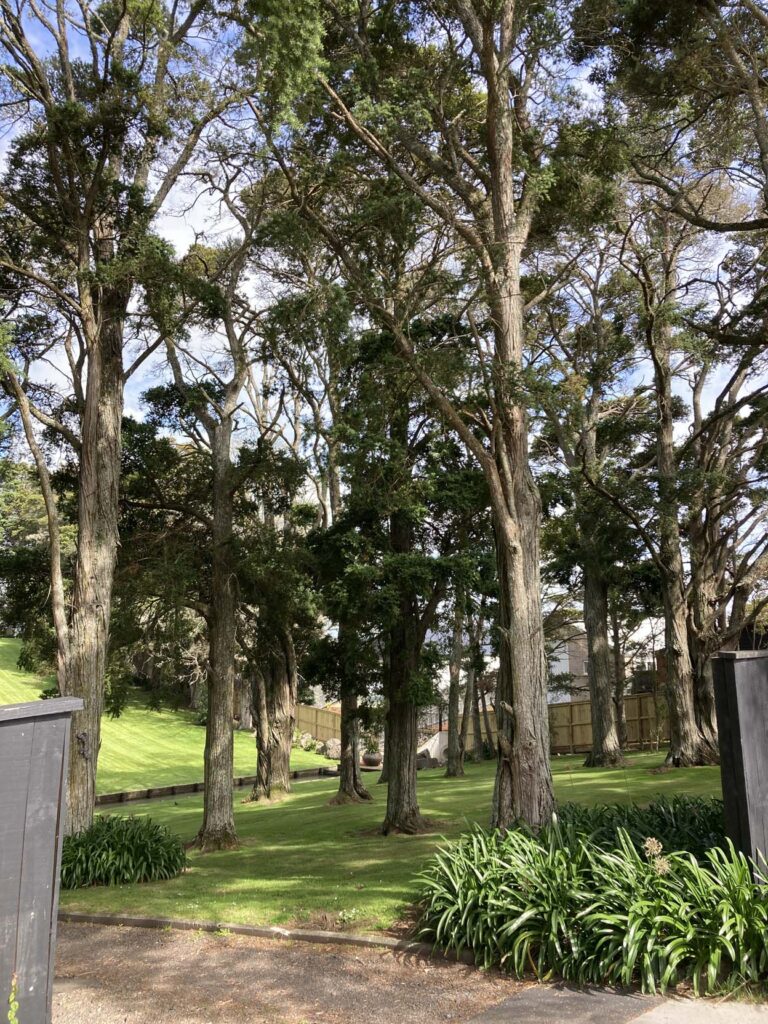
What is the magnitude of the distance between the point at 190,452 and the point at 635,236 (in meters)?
10.4

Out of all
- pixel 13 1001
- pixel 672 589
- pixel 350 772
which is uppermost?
pixel 672 589

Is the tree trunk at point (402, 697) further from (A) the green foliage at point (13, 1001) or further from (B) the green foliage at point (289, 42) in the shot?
(A) the green foliage at point (13, 1001)

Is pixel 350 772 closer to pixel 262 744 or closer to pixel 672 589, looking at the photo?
pixel 262 744

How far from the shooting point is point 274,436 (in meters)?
18.7

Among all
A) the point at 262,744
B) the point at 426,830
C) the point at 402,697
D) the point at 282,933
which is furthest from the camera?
the point at 262,744

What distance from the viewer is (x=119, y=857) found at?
11.3 meters

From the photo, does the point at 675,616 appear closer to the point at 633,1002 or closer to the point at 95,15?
the point at 633,1002

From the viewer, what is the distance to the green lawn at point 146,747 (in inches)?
1298

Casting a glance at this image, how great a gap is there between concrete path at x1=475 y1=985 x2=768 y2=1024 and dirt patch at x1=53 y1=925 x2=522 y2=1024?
0.22 m

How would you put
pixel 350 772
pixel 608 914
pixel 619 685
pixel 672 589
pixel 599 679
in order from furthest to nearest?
pixel 619 685
pixel 599 679
pixel 350 772
pixel 672 589
pixel 608 914

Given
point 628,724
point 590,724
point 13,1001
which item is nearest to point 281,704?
point 590,724

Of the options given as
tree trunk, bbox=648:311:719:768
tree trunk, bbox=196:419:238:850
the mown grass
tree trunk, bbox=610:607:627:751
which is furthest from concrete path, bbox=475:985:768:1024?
tree trunk, bbox=610:607:627:751

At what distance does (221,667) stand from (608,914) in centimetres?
1104

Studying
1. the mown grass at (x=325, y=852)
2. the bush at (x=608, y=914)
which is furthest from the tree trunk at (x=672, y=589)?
the bush at (x=608, y=914)
